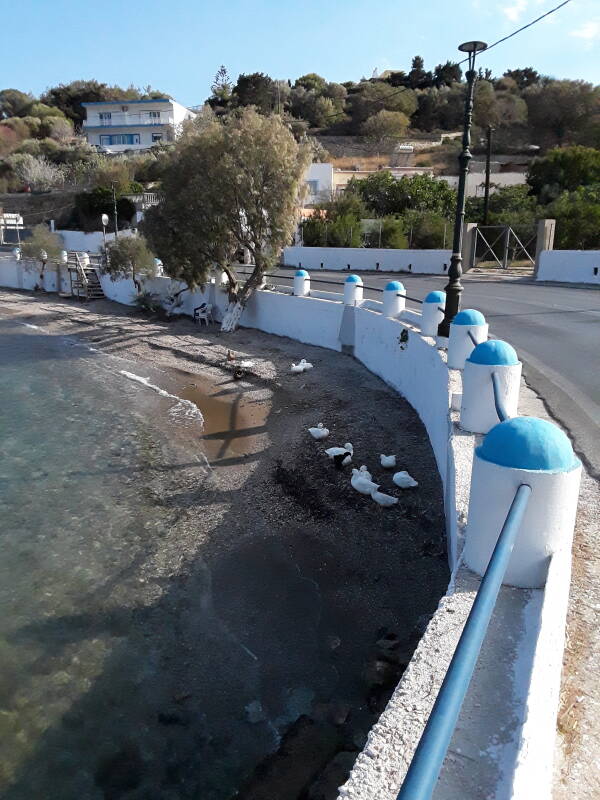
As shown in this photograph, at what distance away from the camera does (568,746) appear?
9.50 ft

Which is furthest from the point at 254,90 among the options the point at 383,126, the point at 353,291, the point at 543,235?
the point at 353,291

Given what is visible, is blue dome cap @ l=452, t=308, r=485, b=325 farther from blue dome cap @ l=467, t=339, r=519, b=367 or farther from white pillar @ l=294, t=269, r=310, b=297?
white pillar @ l=294, t=269, r=310, b=297

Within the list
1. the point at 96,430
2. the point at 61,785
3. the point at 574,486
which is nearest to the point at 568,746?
the point at 574,486

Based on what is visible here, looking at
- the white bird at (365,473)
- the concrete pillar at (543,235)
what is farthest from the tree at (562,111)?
the white bird at (365,473)

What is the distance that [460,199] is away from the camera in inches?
417

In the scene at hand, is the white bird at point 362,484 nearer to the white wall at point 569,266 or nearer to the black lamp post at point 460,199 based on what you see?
the black lamp post at point 460,199

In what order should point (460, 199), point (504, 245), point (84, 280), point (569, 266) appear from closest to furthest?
point (460, 199)
point (569, 266)
point (504, 245)
point (84, 280)

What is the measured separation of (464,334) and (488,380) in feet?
9.30

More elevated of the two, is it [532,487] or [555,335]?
[532,487]

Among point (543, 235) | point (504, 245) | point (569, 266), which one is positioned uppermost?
point (543, 235)

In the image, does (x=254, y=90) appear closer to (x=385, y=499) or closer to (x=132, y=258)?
(x=132, y=258)

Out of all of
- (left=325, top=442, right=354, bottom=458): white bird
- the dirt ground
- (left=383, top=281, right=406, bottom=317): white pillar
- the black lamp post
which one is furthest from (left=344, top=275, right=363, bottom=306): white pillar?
(left=325, top=442, right=354, bottom=458): white bird

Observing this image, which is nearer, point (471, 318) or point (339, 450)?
point (471, 318)

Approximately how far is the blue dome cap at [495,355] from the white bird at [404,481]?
3.34m
